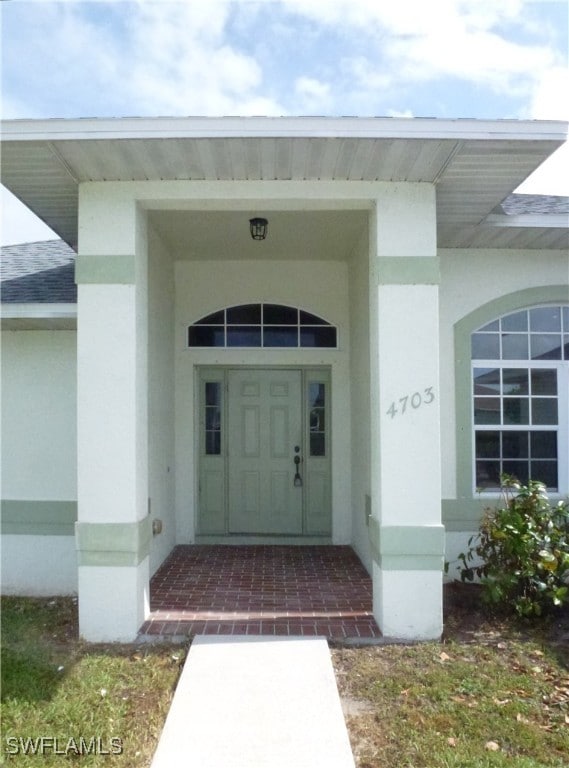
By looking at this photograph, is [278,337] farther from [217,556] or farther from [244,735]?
[244,735]

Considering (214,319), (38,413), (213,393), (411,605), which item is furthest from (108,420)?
A: (214,319)

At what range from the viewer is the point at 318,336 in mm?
7574

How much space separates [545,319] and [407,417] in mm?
2707

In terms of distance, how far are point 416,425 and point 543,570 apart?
167 centimetres

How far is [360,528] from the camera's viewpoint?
671 centimetres

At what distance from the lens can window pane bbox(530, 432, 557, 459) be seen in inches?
251

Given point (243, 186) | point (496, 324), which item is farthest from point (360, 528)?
point (243, 186)

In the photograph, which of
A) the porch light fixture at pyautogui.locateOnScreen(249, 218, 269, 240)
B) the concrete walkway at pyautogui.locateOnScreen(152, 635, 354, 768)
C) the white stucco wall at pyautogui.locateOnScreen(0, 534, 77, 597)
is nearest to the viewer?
the concrete walkway at pyautogui.locateOnScreen(152, 635, 354, 768)

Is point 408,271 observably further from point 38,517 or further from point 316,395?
point 38,517

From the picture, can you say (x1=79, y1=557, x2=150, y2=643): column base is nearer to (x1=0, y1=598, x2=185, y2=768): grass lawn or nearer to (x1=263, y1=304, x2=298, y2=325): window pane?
(x1=0, y1=598, x2=185, y2=768): grass lawn

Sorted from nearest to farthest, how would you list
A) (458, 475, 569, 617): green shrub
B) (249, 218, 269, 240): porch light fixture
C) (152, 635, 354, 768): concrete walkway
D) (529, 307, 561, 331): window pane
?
(152, 635, 354, 768): concrete walkway → (458, 475, 569, 617): green shrub → (249, 218, 269, 240): porch light fixture → (529, 307, 561, 331): window pane

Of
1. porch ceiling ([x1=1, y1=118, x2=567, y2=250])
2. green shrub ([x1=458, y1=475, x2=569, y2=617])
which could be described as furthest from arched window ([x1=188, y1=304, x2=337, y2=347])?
green shrub ([x1=458, y1=475, x2=569, y2=617])

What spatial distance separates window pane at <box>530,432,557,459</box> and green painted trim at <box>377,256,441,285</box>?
2594 mm

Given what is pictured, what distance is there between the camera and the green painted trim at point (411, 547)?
468 cm
